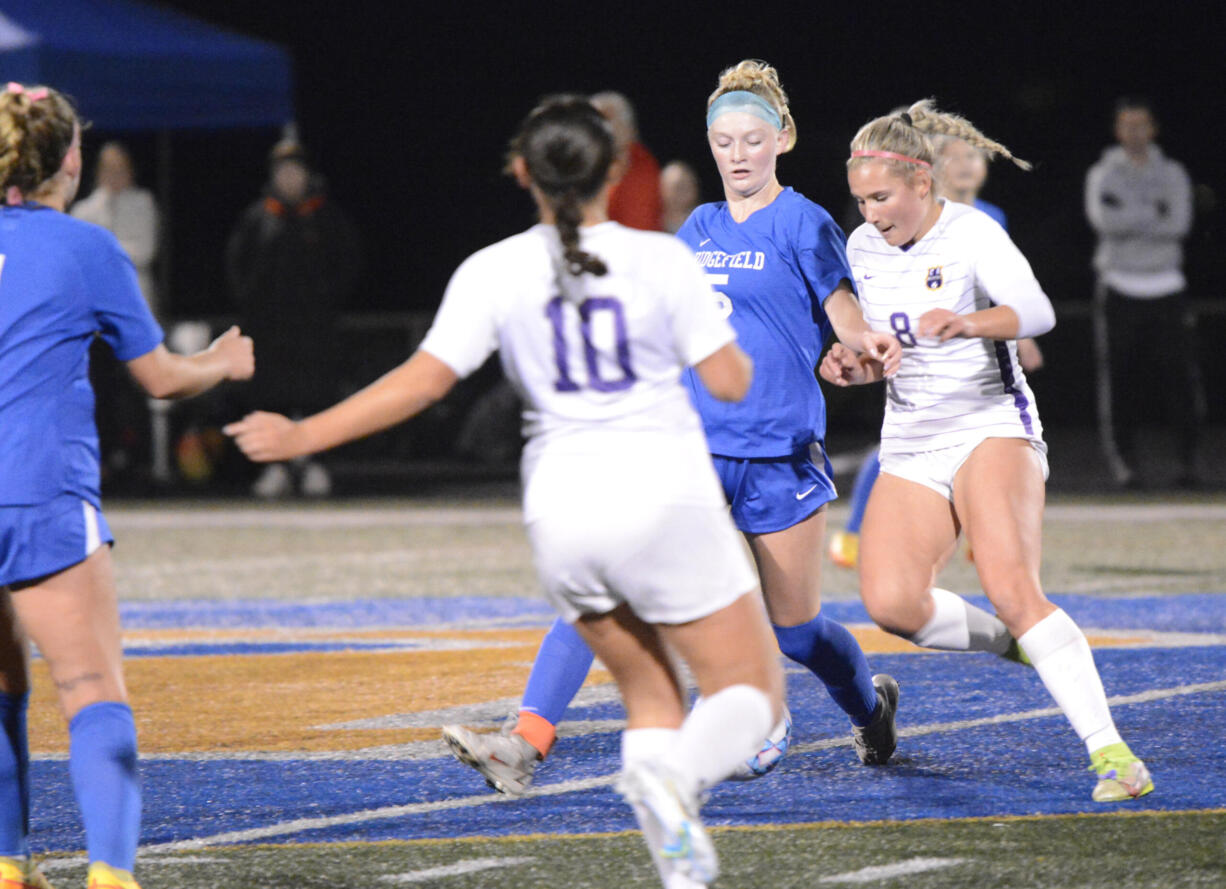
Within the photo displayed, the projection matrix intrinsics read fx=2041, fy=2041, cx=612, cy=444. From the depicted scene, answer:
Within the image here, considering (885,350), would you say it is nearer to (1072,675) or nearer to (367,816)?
(1072,675)

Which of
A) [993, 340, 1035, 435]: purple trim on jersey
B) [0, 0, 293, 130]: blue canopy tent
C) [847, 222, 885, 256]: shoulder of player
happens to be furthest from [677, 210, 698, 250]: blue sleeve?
[0, 0, 293, 130]: blue canopy tent

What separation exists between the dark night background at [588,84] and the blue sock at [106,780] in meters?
23.0

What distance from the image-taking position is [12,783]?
4.73 m

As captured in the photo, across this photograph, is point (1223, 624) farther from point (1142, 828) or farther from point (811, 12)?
point (811, 12)

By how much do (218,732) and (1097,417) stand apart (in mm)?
15365

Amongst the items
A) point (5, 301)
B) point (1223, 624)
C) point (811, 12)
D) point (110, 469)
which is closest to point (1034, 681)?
point (1223, 624)

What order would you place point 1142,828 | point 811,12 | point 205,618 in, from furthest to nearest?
point 811,12 < point 205,618 < point 1142,828

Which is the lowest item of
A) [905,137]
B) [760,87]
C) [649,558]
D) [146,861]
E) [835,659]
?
[146,861]

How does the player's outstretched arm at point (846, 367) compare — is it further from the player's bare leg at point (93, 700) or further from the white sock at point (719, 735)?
the player's bare leg at point (93, 700)

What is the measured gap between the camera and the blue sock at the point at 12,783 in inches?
185

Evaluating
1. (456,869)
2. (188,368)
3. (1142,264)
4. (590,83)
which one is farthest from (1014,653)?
(590,83)

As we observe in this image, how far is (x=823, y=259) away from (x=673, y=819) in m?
2.36

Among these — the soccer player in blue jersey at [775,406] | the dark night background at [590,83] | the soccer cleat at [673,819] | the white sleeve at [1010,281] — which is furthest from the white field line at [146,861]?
the dark night background at [590,83]

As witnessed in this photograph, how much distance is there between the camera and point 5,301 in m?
4.49
